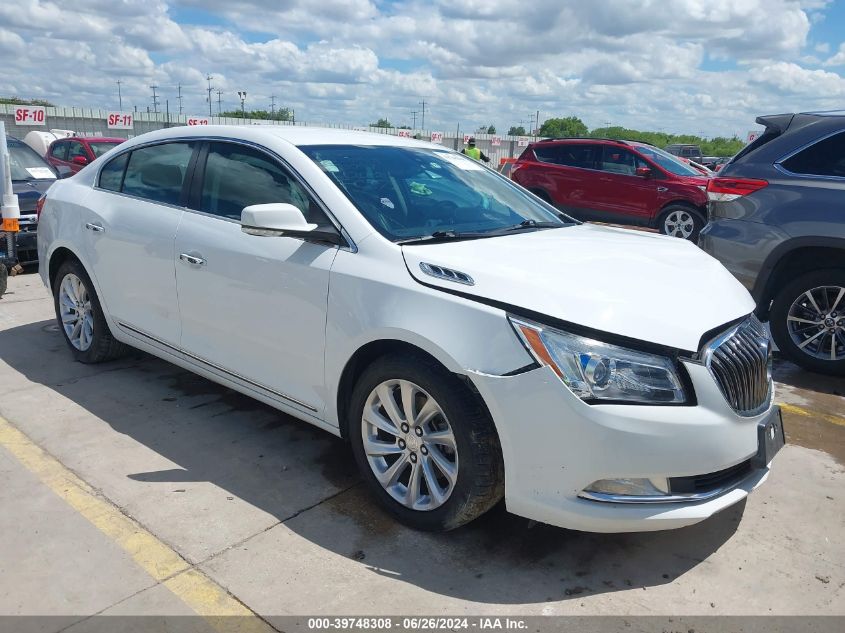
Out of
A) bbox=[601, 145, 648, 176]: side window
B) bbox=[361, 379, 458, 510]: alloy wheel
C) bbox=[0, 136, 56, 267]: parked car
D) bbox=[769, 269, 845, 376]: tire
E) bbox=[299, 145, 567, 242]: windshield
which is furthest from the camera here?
bbox=[601, 145, 648, 176]: side window

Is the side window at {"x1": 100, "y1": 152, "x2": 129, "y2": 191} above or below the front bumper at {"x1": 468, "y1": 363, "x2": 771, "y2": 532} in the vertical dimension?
above

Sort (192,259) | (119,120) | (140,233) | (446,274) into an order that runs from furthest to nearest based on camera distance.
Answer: (119,120) → (140,233) → (192,259) → (446,274)

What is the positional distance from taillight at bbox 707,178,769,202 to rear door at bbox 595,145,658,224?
23.6ft

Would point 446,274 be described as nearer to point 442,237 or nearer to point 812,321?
point 442,237

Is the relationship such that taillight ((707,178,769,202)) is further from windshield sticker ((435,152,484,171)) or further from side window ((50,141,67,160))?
side window ((50,141,67,160))

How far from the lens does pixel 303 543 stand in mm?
3023

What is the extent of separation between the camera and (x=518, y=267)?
9.59 ft

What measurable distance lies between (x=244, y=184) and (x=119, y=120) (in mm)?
30246

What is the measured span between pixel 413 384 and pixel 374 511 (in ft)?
2.43

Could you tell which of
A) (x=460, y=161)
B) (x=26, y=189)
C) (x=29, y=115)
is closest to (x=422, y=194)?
(x=460, y=161)

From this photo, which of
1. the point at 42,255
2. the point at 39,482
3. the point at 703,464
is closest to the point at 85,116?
the point at 42,255

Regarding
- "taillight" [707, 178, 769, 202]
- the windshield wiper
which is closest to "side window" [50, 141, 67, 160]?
"taillight" [707, 178, 769, 202]

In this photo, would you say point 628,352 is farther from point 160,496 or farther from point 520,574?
point 160,496

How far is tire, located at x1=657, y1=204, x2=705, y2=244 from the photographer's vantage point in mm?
12258
